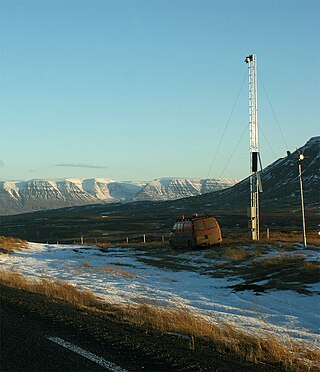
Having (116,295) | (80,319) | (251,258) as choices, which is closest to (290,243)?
(251,258)

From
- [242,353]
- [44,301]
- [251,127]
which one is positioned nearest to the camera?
[242,353]

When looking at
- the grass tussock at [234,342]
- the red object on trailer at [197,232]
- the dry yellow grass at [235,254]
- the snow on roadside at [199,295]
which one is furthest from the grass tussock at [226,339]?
the red object on trailer at [197,232]

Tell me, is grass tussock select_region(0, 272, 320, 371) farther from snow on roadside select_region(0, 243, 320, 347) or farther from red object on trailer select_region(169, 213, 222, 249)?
Answer: red object on trailer select_region(169, 213, 222, 249)

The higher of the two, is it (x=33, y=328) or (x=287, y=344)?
(x=33, y=328)

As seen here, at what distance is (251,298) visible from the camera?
1736 cm

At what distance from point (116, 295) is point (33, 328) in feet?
29.4

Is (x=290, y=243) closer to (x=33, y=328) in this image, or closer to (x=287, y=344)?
(x=287, y=344)

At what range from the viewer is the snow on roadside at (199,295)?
13.4 metres

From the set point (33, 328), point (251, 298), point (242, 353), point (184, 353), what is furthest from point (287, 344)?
point (251, 298)

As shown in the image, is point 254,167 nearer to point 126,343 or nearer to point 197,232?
point 197,232

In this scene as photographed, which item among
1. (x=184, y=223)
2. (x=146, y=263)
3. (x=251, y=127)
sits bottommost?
(x=146, y=263)

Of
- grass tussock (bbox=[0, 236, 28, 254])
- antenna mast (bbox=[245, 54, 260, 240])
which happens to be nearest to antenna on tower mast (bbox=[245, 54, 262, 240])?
antenna mast (bbox=[245, 54, 260, 240])

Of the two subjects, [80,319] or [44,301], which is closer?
[80,319]

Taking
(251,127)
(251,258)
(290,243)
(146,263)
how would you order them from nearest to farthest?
(251,258) → (146,263) → (290,243) → (251,127)
